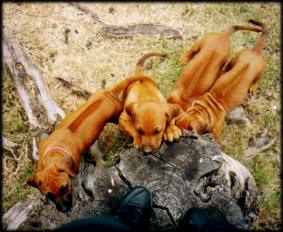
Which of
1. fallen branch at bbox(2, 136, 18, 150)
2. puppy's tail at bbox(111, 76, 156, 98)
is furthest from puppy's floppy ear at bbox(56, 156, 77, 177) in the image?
fallen branch at bbox(2, 136, 18, 150)

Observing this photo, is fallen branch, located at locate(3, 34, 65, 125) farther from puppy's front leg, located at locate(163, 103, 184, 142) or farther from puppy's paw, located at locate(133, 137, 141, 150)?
puppy's front leg, located at locate(163, 103, 184, 142)

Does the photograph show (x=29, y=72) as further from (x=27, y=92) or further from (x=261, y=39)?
(x=261, y=39)

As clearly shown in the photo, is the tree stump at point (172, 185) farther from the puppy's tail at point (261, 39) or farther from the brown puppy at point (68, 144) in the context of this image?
the puppy's tail at point (261, 39)

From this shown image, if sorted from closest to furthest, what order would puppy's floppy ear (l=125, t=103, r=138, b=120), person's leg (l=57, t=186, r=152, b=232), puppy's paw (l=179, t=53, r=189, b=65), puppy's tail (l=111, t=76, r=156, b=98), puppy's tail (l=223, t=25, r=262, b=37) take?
person's leg (l=57, t=186, r=152, b=232) → puppy's floppy ear (l=125, t=103, r=138, b=120) → puppy's tail (l=111, t=76, r=156, b=98) → puppy's tail (l=223, t=25, r=262, b=37) → puppy's paw (l=179, t=53, r=189, b=65)

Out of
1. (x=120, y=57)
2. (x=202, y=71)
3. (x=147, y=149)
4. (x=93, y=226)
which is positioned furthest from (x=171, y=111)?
(x=93, y=226)

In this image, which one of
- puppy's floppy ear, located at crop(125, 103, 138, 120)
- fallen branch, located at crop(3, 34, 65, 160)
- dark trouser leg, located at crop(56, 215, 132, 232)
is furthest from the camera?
fallen branch, located at crop(3, 34, 65, 160)

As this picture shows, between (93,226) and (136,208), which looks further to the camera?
(136,208)
